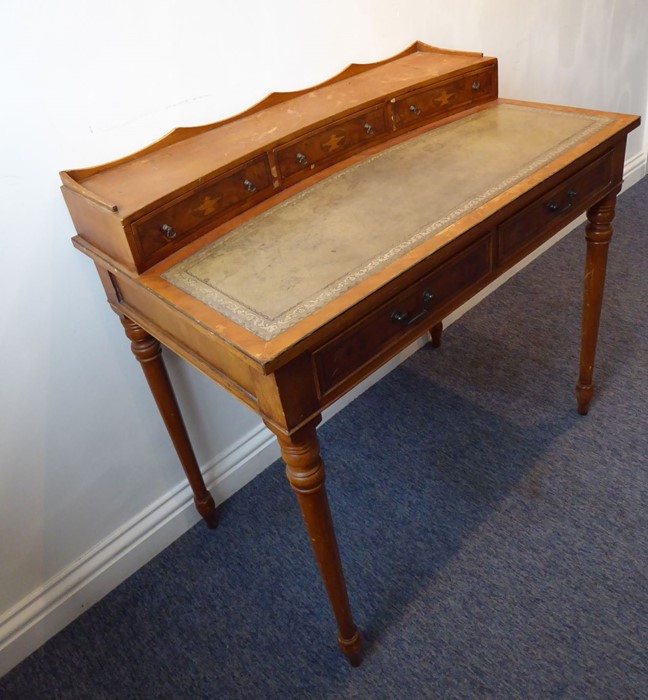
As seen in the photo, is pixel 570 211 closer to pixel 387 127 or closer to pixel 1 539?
pixel 387 127

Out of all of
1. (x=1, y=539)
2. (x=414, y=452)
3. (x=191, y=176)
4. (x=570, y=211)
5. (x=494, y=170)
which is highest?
(x=191, y=176)

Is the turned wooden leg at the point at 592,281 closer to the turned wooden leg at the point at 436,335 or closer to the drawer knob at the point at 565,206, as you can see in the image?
the drawer knob at the point at 565,206

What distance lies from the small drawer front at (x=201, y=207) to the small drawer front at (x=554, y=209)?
0.50 meters

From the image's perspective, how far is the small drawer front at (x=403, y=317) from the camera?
1132 mm

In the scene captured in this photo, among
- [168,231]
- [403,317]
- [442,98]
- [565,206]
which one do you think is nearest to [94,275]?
[168,231]

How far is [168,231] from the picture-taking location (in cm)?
127

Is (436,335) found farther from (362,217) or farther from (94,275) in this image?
(94,275)

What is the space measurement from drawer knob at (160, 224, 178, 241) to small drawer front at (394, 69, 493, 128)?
2.14 feet

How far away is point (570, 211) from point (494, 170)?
0.25 meters

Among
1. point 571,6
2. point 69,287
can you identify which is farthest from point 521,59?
point 69,287

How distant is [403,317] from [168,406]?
2.22ft

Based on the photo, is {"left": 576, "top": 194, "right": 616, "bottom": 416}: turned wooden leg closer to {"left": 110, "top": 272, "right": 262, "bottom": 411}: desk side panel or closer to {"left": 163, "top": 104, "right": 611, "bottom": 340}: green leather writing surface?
{"left": 163, "top": 104, "right": 611, "bottom": 340}: green leather writing surface

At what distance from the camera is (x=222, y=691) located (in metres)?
1.50

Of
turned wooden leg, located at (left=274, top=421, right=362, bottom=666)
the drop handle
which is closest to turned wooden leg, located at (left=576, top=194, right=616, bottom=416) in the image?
the drop handle
